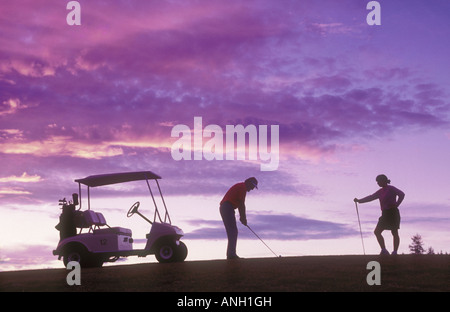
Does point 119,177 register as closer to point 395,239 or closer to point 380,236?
point 380,236

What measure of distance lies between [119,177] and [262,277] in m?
7.97

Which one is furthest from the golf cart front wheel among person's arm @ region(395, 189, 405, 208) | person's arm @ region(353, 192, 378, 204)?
person's arm @ region(395, 189, 405, 208)

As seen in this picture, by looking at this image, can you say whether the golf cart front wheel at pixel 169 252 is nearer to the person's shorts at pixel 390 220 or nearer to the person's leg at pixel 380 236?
the person's leg at pixel 380 236

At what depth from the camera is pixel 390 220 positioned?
1958 centimetres

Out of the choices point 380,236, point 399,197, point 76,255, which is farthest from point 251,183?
point 76,255

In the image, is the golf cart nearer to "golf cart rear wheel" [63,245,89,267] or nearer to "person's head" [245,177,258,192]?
"golf cart rear wheel" [63,245,89,267]

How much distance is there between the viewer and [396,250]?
19.5 metres

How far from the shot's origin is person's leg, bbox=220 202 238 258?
747 inches

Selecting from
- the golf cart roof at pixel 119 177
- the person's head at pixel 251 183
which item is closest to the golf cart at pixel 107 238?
the golf cart roof at pixel 119 177

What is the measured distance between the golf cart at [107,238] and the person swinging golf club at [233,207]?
1890 millimetres

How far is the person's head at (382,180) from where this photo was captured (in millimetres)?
19906

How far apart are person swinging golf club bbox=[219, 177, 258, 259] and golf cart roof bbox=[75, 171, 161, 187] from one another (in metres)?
2.83
